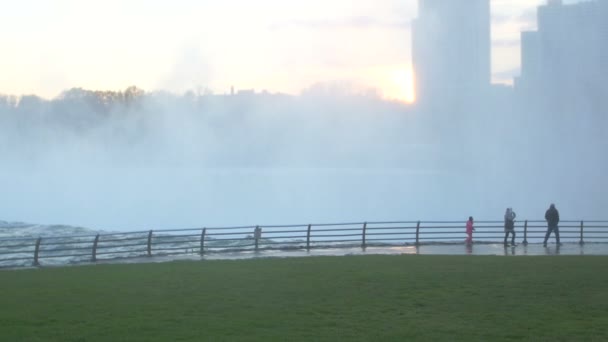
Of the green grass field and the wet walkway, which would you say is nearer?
the green grass field

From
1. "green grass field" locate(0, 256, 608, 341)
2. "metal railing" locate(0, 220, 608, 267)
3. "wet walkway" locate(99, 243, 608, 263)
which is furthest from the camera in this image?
"wet walkway" locate(99, 243, 608, 263)

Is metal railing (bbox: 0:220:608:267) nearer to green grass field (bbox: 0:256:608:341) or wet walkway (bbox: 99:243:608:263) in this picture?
wet walkway (bbox: 99:243:608:263)

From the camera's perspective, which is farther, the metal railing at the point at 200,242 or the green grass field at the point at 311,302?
the metal railing at the point at 200,242

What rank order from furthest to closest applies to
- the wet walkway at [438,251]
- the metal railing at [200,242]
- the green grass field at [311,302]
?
the wet walkway at [438,251] < the metal railing at [200,242] < the green grass field at [311,302]

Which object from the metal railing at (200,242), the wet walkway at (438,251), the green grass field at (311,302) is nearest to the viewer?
the green grass field at (311,302)

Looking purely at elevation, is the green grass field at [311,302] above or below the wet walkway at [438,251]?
above

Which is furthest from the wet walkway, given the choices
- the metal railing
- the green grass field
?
the green grass field

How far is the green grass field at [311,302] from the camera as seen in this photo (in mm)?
11992

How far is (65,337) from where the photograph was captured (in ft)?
38.1

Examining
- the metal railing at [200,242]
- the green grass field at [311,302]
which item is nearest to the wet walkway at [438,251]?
the metal railing at [200,242]

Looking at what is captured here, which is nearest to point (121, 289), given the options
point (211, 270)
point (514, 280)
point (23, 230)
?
point (211, 270)

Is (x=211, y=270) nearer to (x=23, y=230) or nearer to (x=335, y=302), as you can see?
(x=335, y=302)

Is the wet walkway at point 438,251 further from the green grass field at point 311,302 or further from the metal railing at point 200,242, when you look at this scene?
the green grass field at point 311,302

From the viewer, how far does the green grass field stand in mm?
11992
